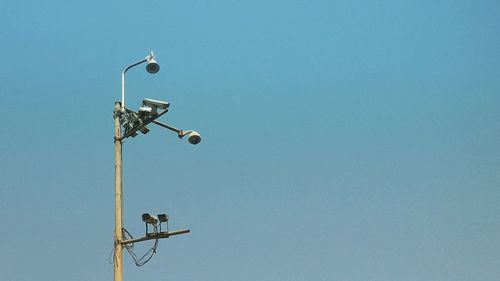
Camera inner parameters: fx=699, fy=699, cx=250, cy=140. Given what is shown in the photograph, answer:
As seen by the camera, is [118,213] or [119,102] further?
[119,102]

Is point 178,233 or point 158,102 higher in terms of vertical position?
point 158,102

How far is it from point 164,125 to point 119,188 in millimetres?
1664

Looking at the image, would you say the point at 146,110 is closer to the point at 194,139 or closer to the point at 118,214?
the point at 194,139

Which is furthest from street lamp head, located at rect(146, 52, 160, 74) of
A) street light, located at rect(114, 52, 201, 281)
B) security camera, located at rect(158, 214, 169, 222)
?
security camera, located at rect(158, 214, 169, 222)

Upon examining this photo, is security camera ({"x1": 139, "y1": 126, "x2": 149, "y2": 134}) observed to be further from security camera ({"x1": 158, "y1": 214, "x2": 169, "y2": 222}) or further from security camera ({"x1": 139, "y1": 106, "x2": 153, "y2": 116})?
security camera ({"x1": 158, "y1": 214, "x2": 169, "y2": 222})

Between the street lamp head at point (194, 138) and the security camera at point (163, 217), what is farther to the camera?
the street lamp head at point (194, 138)

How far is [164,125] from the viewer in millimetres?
13562

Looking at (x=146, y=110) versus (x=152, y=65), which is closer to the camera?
(x=146, y=110)

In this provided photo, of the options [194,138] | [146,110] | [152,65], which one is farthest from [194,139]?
[152,65]

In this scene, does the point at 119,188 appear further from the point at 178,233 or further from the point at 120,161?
the point at 178,233

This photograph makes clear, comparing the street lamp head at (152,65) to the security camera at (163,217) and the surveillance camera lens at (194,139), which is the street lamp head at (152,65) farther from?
the security camera at (163,217)

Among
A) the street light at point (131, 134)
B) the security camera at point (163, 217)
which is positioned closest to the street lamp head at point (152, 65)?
the street light at point (131, 134)

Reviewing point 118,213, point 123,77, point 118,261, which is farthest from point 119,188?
point 123,77

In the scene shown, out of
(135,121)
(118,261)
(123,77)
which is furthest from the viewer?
(123,77)
